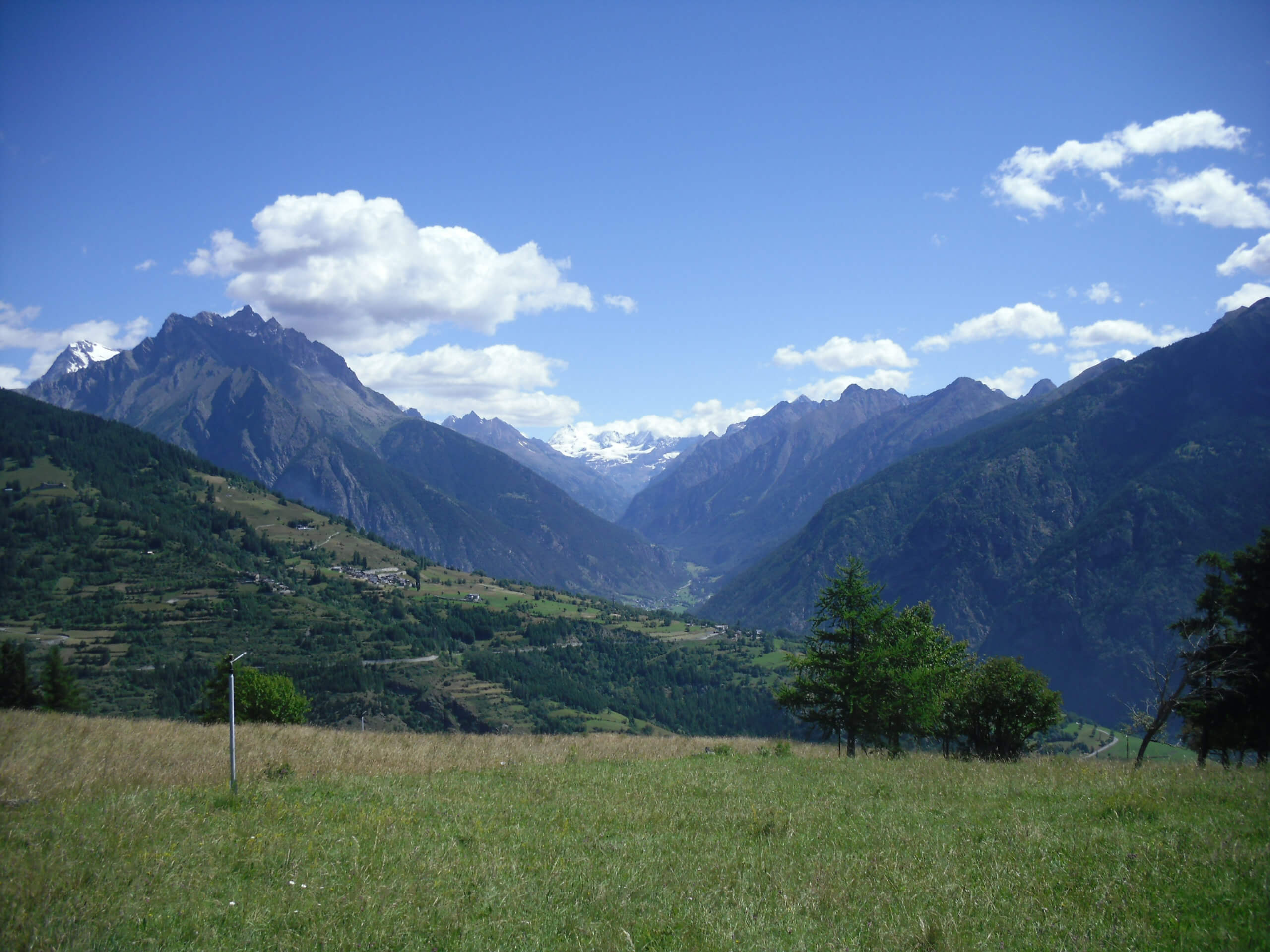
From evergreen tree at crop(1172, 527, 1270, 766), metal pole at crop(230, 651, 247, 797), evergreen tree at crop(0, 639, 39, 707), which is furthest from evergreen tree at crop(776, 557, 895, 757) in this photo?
evergreen tree at crop(0, 639, 39, 707)

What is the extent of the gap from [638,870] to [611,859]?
2.48 ft

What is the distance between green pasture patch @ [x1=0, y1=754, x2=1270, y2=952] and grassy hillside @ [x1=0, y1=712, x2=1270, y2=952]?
4cm

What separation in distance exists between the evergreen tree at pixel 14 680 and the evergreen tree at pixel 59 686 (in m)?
3.38

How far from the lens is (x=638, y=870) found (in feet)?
30.8

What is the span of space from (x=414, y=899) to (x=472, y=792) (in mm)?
6586

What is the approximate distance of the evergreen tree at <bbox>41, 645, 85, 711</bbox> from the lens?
51.2 metres

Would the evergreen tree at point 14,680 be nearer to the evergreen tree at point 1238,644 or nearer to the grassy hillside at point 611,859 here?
the grassy hillside at point 611,859

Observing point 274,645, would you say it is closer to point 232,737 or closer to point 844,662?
point 844,662

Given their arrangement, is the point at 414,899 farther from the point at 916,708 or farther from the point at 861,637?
the point at 916,708

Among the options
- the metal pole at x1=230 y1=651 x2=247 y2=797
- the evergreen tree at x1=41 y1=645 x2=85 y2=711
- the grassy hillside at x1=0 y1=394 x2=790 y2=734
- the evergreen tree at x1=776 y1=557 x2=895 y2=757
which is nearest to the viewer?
the metal pole at x1=230 y1=651 x2=247 y2=797

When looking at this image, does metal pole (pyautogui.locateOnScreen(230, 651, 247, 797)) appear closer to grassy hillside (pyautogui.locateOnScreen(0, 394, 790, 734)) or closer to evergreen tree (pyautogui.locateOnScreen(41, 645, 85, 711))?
evergreen tree (pyautogui.locateOnScreen(41, 645, 85, 711))

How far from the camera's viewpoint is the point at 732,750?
2438 cm

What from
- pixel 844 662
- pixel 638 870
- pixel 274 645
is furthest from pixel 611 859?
pixel 274 645

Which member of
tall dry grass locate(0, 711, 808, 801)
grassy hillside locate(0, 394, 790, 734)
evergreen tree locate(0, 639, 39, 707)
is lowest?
grassy hillside locate(0, 394, 790, 734)
